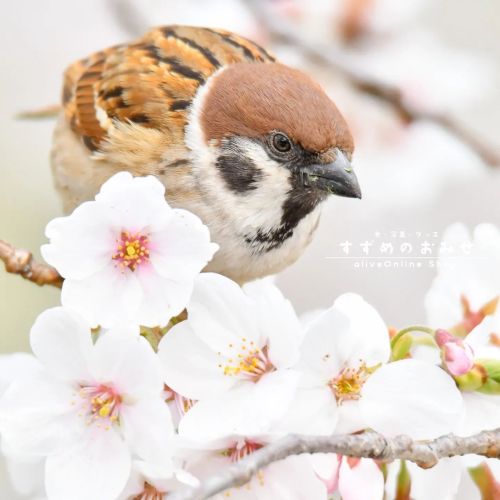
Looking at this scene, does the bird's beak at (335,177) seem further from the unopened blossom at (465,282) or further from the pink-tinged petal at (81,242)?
the pink-tinged petal at (81,242)

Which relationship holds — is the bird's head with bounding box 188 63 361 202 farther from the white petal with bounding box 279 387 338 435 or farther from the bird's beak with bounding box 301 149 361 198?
the white petal with bounding box 279 387 338 435

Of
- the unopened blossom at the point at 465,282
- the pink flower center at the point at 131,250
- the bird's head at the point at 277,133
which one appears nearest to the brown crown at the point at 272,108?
the bird's head at the point at 277,133

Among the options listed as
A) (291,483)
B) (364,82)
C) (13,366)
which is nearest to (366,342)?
(291,483)

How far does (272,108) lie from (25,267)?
1.25 feet

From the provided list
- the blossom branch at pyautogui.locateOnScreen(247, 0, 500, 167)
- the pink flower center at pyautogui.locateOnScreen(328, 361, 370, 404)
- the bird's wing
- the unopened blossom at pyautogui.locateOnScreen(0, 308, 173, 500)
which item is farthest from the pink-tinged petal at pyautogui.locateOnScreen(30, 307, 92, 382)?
the blossom branch at pyautogui.locateOnScreen(247, 0, 500, 167)

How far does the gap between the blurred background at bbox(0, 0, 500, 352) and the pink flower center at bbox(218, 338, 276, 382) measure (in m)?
0.77

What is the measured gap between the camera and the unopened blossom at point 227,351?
0.86 meters

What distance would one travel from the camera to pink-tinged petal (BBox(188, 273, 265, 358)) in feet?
2.92

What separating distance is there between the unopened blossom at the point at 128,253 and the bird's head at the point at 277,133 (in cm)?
32

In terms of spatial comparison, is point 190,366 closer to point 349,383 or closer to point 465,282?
point 349,383

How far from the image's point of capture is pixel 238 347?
35.6 inches

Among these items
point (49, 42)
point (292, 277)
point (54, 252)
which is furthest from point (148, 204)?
point (49, 42)

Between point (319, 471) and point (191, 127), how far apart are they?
57cm

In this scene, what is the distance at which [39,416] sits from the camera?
886 mm
